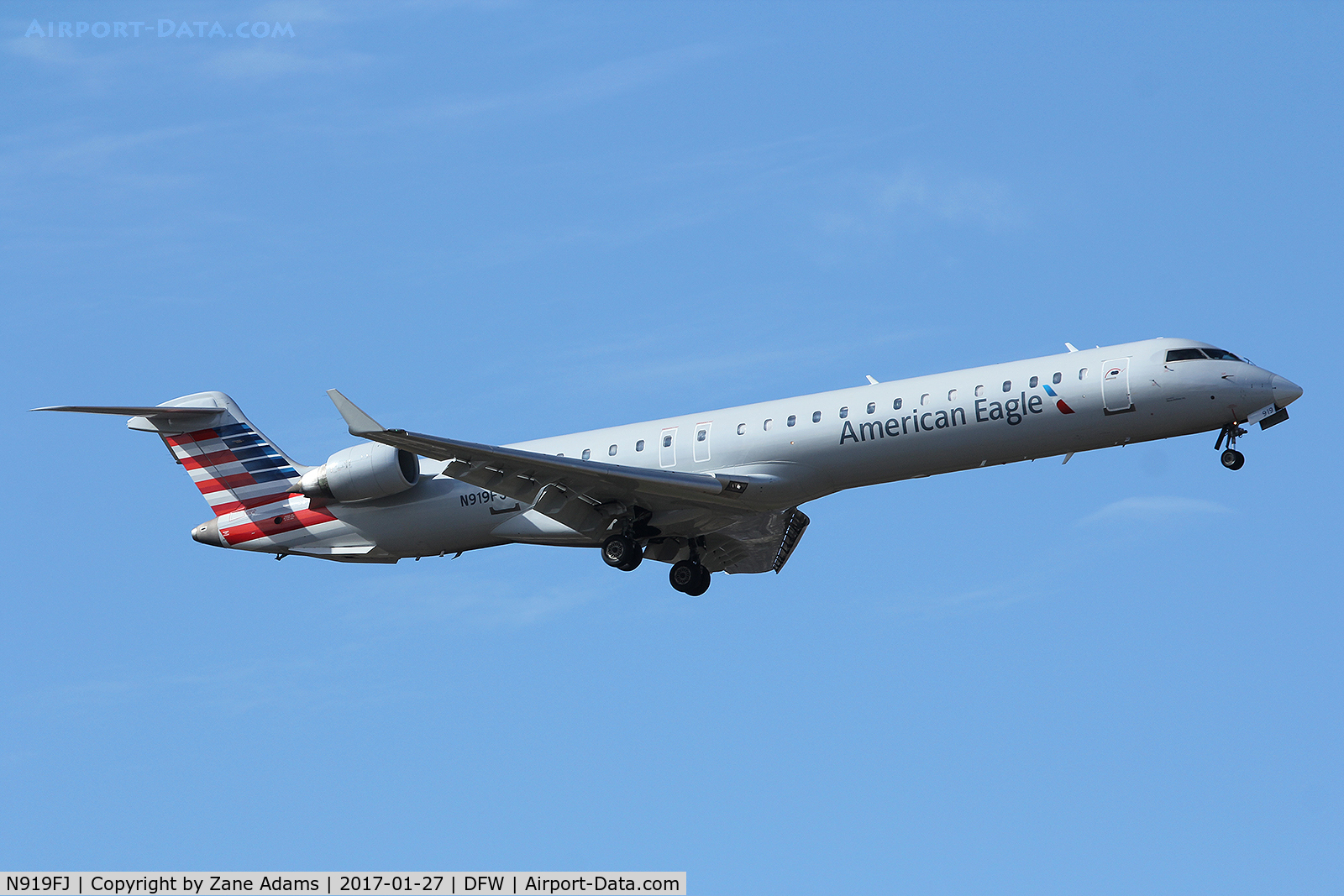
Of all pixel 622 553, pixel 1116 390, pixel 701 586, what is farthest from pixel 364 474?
pixel 1116 390

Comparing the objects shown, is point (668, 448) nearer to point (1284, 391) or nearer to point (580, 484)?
point (580, 484)

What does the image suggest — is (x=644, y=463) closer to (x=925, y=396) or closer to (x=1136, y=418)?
(x=925, y=396)

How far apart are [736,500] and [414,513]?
6.02 m

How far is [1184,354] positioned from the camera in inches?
955

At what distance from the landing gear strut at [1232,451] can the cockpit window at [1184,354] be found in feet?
3.73

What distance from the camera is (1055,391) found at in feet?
80.0

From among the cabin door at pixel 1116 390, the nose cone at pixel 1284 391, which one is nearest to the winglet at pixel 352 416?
the cabin door at pixel 1116 390

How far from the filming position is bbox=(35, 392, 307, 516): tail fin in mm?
29031

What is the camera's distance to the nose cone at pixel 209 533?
29078 mm

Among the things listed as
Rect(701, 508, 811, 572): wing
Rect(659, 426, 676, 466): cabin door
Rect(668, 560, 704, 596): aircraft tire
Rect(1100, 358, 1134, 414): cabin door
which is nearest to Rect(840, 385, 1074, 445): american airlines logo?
Rect(1100, 358, 1134, 414): cabin door

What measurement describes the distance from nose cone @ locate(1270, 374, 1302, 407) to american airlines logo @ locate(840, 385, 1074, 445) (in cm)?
302

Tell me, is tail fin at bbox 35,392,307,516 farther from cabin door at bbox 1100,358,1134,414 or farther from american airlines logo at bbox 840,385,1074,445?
cabin door at bbox 1100,358,1134,414

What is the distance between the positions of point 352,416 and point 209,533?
A: 23.5ft

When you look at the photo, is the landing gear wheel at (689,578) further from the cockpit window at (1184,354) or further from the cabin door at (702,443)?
the cockpit window at (1184,354)
